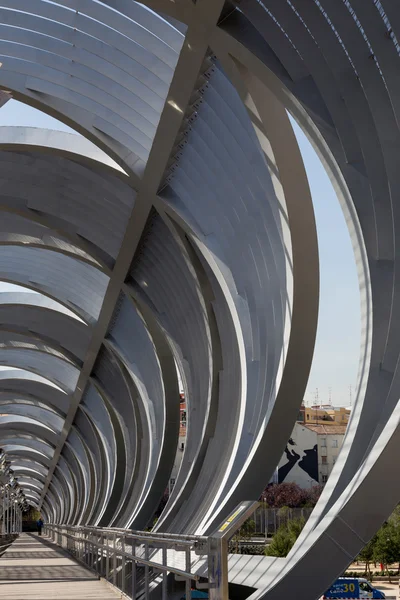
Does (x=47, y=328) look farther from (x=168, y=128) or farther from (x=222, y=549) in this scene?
(x=222, y=549)

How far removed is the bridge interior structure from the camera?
852cm

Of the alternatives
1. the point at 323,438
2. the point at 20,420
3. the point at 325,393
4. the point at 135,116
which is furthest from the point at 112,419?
the point at 325,393

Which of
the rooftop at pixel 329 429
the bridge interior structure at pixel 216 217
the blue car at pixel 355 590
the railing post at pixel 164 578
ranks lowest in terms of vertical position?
the blue car at pixel 355 590

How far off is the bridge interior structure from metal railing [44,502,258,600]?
879 mm

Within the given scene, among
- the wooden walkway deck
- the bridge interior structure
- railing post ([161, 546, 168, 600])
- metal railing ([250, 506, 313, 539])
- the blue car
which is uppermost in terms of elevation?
the bridge interior structure

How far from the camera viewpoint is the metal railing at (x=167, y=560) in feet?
21.7

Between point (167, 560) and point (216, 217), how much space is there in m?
7.22

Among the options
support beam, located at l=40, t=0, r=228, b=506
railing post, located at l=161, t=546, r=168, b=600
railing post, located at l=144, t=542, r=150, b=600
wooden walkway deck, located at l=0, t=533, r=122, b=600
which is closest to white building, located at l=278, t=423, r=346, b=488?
support beam, located at l=40, t=0, r=228, b=506

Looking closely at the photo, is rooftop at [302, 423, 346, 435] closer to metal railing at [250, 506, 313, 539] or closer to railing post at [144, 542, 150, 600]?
metal railing at [250, 506, 313, 539]

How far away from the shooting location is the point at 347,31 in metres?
8.38

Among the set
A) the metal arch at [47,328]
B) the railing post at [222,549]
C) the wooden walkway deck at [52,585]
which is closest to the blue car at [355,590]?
the metal arch at [47,328]

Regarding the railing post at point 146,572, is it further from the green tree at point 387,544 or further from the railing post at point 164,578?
the green tree at point 387,544

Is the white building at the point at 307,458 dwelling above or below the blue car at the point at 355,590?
above

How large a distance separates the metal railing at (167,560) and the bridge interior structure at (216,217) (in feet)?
2.88
